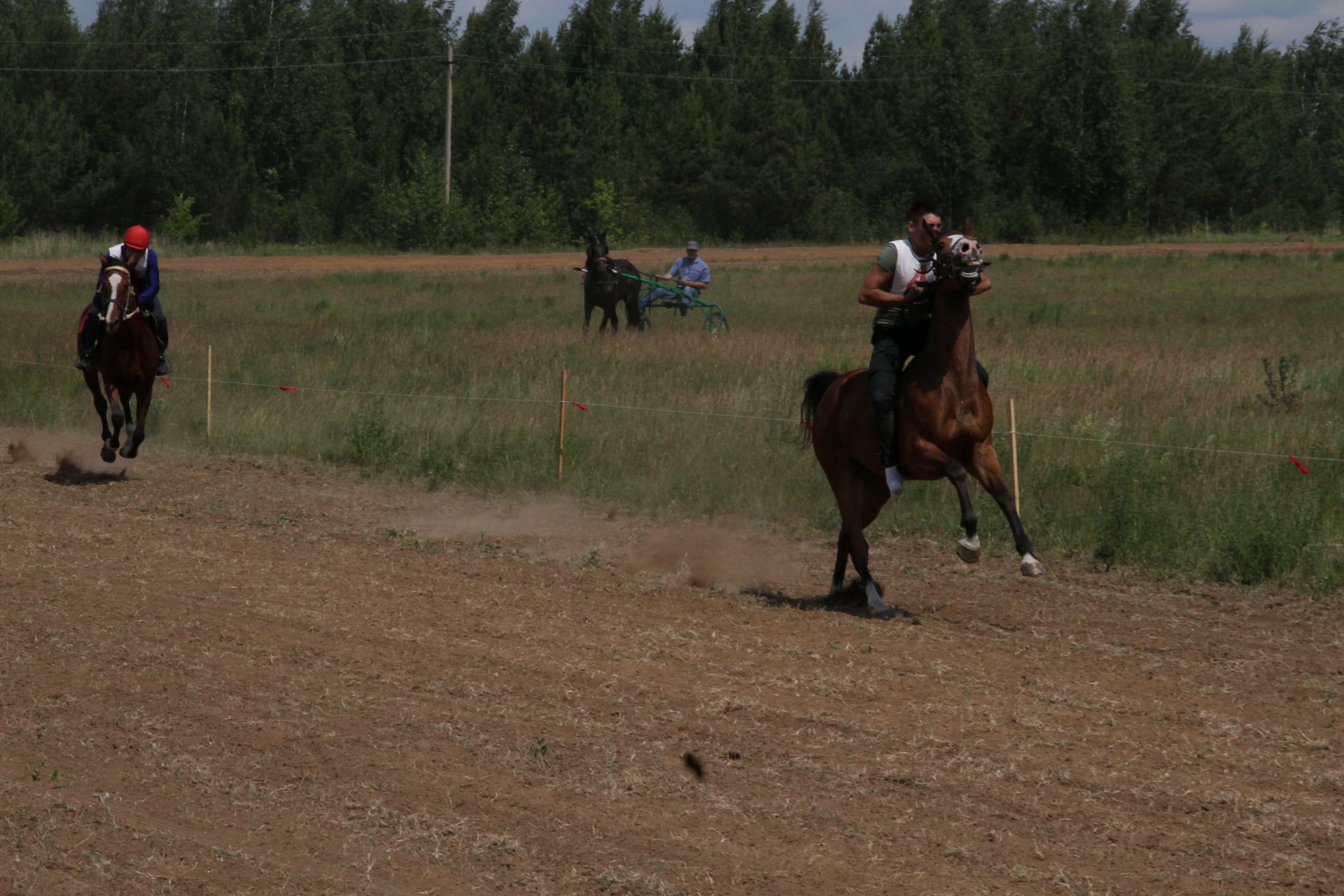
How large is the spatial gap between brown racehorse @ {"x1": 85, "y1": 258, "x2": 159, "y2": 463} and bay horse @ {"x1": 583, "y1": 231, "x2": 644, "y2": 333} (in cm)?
1048

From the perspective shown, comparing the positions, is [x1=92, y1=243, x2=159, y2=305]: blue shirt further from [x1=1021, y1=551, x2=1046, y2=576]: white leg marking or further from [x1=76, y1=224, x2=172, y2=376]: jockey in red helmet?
[x1=1021, y1=551, x2=1046, y2=576]: white leg marking

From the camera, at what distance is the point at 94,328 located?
49.3ft

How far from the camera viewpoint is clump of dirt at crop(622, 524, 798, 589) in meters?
11.3

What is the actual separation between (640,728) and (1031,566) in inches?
120

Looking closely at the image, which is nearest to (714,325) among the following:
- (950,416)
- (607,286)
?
(607,286)

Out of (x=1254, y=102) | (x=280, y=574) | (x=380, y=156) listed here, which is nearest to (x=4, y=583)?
(x=280, y=574)

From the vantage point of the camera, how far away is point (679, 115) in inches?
3110

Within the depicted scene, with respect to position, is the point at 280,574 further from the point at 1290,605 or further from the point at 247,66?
the point at 247,66

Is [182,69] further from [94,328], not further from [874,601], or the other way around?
[874,601]

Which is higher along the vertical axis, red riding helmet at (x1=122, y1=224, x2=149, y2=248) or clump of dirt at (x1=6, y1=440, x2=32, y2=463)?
red riding helmet at (x1=122, y1=224, x2=149, y2=248)

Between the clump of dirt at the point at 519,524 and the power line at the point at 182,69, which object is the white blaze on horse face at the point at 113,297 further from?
the power line at the point at 182,69

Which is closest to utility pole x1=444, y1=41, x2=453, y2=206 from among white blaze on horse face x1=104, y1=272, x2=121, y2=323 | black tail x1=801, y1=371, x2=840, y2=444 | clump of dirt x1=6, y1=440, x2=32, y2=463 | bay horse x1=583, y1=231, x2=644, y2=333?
bay horse x1=583, y1=231, x2=644, y2=333

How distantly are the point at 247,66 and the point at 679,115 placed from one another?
23090mm

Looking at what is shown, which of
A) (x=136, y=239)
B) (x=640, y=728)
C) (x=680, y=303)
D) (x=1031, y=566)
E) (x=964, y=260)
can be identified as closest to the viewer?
(x=640, y=728)
